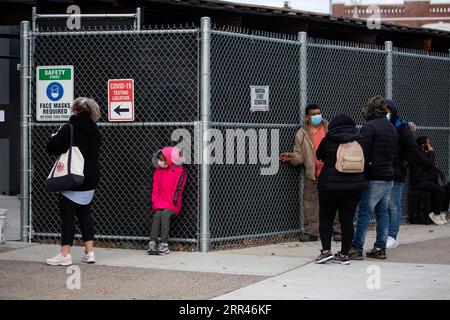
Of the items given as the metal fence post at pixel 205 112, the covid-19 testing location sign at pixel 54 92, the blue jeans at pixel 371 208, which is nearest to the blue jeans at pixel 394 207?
the blue jeans at pixel 371 208

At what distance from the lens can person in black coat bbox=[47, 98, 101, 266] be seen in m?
9.48

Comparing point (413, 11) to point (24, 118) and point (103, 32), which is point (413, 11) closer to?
point (103, 32)

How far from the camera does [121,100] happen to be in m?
11.0

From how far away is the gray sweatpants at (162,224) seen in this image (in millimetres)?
10406

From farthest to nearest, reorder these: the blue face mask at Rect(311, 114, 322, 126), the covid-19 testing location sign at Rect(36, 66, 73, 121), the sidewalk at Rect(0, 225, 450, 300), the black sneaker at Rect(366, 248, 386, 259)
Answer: the blue face mask at Rect(311, 114, 322, 126)
the covid-19 testing location sign at Rect(36, 66, 73, 121)
the black sneaker at Rect(366, 248, 386, 259)
the sidewalk at Rect(0, 225, 450, 300)

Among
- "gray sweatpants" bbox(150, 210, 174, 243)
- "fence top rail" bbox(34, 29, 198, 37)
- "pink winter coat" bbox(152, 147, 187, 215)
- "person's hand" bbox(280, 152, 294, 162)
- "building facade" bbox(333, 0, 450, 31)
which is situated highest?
"building facade" bbox(333, 0, 450, 31)

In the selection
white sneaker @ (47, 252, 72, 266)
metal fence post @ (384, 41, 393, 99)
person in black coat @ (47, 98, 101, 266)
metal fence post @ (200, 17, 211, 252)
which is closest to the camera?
person in black coat @ (47, 98, 101, 266)

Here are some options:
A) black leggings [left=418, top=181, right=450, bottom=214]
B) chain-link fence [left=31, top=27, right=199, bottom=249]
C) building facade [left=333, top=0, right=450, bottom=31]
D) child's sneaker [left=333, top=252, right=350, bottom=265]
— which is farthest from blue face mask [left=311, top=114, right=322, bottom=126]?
building facade [left=333, top=0, right=450, bottom=31]

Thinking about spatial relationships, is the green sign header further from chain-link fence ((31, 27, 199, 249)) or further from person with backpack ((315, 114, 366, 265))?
person with backpack ((315, 114, 366, 265))

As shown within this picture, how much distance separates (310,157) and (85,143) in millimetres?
3424

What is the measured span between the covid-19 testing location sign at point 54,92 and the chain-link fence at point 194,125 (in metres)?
0.11

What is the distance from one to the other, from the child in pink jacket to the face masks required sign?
144cm

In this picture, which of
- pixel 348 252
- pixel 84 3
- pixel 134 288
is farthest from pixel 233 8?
pixel 134 288

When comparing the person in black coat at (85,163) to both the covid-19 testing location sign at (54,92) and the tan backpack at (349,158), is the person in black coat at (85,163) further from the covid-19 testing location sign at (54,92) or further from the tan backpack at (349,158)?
the tan backpack at (349,158)
